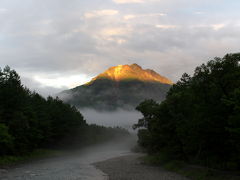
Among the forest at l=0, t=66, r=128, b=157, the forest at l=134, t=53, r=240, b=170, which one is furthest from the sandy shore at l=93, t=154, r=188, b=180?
the forest at l=0, t=66, r=128, b=157

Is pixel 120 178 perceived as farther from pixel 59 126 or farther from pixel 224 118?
pixel 59 126

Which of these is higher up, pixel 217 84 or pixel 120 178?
pixel 217 84

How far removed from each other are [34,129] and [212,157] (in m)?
50.9

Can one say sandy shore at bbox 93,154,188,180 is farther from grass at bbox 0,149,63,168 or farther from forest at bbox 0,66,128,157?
forest at bbox 0,66,128,157

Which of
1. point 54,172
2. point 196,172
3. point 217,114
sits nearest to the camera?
point 217,114

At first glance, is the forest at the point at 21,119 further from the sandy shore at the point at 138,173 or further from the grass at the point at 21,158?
the sandy shore at the point at 138,173

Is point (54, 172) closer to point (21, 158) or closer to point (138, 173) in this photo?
point (138, 173)

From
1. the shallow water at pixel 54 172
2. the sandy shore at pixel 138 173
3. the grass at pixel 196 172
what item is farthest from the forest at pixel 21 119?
the grass at pixel 196 172

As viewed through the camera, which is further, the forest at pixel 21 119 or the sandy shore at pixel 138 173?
the forest at pixel 21 119

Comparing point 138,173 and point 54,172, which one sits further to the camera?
point 54,172

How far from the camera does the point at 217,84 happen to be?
36.9 meters

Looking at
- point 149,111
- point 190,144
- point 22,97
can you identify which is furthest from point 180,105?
point 22,97

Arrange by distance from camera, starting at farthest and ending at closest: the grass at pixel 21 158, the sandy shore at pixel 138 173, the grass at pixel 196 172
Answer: the grass at pixel 21 158 → the sandy shore at pixel 138 173 → the grass at pixel 196 172

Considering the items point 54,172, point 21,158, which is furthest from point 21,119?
point 54,172
